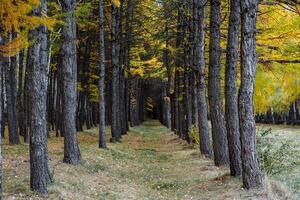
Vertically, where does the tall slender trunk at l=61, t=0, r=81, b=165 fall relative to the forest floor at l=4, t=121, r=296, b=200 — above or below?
above

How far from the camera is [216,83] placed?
1374 cm

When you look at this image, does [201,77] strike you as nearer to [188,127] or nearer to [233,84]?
[233,84]

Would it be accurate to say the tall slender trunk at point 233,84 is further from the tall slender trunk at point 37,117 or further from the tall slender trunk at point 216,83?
the tall slender trunk at point 37,117

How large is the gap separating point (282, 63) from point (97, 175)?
24.2 ft

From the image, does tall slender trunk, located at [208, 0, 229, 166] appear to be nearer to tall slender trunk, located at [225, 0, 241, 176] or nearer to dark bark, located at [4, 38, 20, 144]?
tall slender trunk, located at [225, 0, 241, 176]

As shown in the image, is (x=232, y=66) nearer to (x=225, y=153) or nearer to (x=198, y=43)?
(x=225, y=153)

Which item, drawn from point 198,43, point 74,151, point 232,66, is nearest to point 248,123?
point 232,66

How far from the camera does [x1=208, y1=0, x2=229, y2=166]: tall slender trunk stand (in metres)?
13.7

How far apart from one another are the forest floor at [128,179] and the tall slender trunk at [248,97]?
1.43 ft

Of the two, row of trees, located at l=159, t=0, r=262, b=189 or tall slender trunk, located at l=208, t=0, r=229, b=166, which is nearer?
row of trees, located at l=159, t=0, r=262, b=189

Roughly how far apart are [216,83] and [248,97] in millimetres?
4122

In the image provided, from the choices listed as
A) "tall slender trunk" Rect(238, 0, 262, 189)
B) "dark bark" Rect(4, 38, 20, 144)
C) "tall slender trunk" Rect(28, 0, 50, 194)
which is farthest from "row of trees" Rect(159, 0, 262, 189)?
"dark bark" Rect(4, 38, 20, 144)

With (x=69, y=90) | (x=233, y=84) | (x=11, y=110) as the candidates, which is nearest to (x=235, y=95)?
(x=233, y=84)

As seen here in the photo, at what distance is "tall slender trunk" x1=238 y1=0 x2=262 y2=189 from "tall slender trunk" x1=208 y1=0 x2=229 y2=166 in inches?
158
